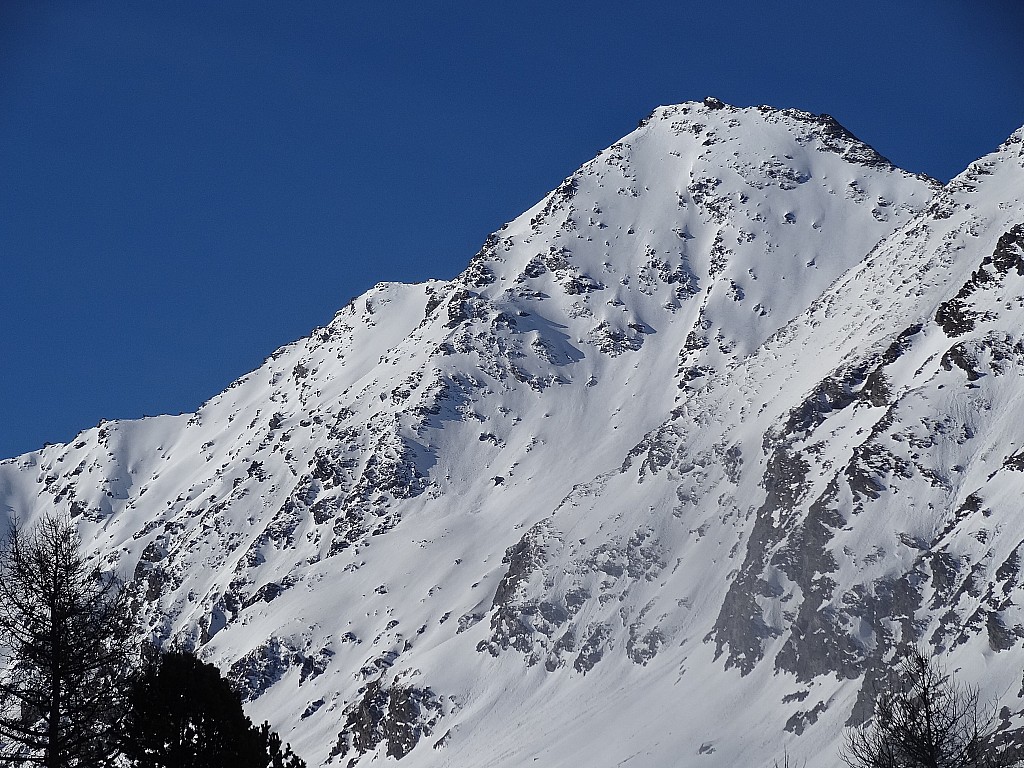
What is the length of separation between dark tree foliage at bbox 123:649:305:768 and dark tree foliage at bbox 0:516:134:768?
142 cm

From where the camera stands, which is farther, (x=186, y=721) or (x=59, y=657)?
(x=186, y=721)

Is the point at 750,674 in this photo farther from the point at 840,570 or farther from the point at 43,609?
the point at 43,609

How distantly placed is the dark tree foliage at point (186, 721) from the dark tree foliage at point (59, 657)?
4.66 ft

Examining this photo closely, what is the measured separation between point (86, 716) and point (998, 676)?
6184 inches

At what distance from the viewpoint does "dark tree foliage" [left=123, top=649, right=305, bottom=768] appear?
22891 mm

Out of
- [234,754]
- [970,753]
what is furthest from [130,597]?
[970,753]

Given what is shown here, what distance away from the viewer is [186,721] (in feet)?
77.5

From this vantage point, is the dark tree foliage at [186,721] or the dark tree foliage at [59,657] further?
the dark tree foliage at [186,721]

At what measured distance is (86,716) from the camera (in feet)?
67.2

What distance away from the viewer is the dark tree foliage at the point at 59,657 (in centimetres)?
2014

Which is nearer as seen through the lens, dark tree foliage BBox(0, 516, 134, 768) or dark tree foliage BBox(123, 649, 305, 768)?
dark tree foliage BBox(0, 516, 134, 768)

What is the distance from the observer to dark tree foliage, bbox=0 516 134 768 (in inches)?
793

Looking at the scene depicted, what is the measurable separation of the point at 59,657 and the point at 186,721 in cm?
372

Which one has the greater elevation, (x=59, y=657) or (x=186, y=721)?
(x=59, y=657)
